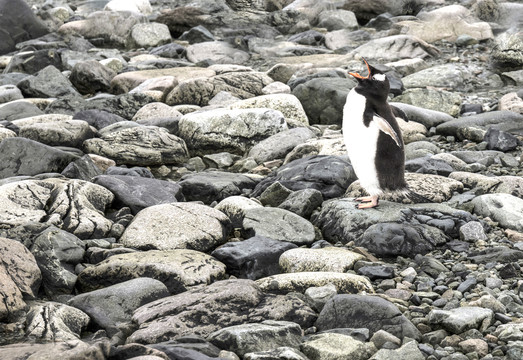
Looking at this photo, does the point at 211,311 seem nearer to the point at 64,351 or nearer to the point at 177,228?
the point at 64,351

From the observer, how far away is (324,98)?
9.59m

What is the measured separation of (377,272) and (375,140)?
4.62 feet

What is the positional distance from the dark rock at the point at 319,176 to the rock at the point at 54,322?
114 inches

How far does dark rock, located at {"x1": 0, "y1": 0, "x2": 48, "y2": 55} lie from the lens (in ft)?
53.9

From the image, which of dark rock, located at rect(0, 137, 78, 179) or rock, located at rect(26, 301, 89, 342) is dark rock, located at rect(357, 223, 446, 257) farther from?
dark rock, located at rect(0, 137, 78, 179)

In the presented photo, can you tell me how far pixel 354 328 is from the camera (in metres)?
3.82

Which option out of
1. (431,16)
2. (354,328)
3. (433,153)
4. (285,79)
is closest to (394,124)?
(433,153)

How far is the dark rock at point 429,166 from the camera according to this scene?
668 centimetres

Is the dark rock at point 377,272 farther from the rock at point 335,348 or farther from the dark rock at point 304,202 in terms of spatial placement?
the dark rock at point 304,202

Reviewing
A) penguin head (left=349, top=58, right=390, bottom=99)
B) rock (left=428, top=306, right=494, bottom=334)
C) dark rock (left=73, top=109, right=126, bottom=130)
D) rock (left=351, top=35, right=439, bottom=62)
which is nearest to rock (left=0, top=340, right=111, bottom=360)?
rock (left=428, top=306, right=494, bottom=334)

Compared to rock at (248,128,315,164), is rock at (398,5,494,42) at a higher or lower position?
lower

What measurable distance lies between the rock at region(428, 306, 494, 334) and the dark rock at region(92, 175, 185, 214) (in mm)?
3140

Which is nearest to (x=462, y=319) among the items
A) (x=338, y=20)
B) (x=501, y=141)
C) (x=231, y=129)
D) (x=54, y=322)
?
(x=54, y=322)

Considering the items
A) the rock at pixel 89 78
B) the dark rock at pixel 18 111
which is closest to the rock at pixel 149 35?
the rock at pixel 89 78
